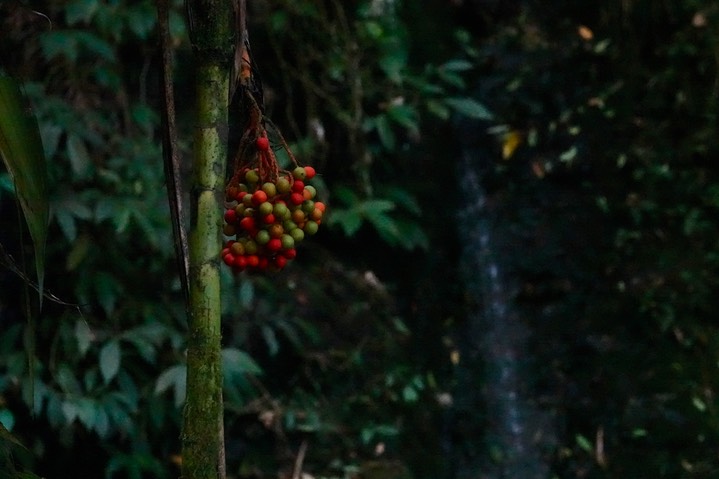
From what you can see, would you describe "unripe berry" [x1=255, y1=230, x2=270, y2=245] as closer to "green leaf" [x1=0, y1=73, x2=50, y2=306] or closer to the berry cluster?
the berry cluster

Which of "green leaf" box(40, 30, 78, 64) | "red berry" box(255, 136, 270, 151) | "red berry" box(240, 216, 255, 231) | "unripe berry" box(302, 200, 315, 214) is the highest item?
"green leaf" box(40, 30, 78, 64)

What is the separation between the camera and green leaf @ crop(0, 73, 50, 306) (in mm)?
796

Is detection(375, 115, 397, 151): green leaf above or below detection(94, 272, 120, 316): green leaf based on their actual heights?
above

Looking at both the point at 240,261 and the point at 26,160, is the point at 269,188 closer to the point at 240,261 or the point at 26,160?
the point at 240,261

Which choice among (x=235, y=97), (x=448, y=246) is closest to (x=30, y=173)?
(x=235, y=97)

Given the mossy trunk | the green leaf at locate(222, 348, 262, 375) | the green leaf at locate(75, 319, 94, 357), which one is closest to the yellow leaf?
the green leaf at locate(222, 348, 262, 375)

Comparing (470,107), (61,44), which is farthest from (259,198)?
(470,107)

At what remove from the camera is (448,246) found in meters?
3.22

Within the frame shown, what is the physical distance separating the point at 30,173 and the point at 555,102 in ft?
9.14

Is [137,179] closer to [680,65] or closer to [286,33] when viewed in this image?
[286,33]

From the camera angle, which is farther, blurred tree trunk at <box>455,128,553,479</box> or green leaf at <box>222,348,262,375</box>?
blurred tree trunk at <box>455,128,553,479</box>

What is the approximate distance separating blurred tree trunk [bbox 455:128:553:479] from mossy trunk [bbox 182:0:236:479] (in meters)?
2.30

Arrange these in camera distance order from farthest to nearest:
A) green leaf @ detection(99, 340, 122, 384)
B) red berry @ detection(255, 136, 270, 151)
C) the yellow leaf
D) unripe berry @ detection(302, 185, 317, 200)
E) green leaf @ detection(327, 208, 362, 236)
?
1. the yellow leaf
2. green leaf @ detection(327, 208, 362, 236)
3. green leaf @ detection(99, 340, 122, 384)
4. unripe berry @ detection(302, 185, 317, 200)
5. red berry @ detection(255, 136, 270, 151)

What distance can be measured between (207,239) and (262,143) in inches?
6.9
